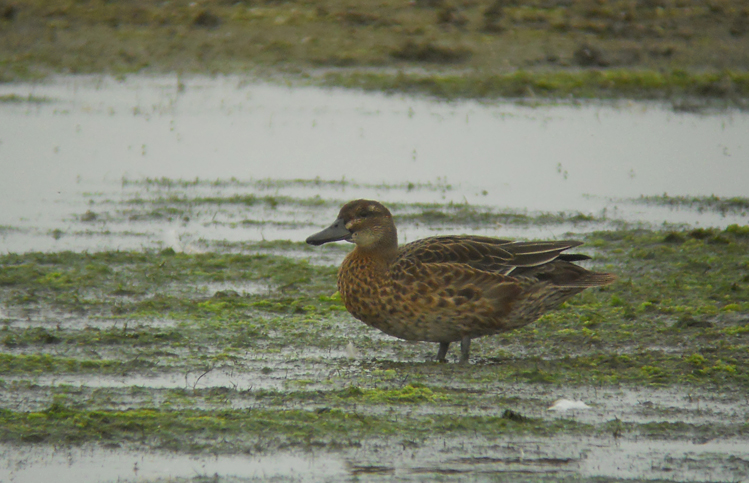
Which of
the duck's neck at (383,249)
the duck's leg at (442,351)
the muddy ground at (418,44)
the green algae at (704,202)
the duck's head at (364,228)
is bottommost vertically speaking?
the duck's leg at (442,351)

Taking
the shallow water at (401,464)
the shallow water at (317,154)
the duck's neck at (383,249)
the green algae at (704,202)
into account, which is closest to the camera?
the shallow water at (401,464)

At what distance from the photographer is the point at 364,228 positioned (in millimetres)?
7512

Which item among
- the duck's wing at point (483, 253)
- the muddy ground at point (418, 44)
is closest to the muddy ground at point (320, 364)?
the duck's wing at point (483, 253)

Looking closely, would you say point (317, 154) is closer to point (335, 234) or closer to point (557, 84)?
point (557, 84)

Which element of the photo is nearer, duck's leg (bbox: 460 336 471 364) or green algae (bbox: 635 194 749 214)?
duck's leg (bbox: 460 336 471 364)

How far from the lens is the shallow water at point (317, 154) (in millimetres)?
11422

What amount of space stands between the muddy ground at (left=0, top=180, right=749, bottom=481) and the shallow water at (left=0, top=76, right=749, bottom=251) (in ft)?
4.85

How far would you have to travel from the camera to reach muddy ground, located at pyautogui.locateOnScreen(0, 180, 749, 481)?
16.6 ft

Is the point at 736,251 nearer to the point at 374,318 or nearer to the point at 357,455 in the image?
the point at 374,318

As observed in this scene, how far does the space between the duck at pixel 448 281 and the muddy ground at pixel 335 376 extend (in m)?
0.27

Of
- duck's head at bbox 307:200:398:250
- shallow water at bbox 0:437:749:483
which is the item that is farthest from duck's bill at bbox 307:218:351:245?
shallow water at bbox 0:437:749:483

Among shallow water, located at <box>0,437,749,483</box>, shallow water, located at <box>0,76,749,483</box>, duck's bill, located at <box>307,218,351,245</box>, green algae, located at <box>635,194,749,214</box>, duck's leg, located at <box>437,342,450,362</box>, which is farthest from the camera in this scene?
green algae, located at <box>635,194,749,214</box>

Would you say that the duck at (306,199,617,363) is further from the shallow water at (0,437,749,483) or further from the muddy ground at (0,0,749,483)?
the shallow water at (0,437,749,483)

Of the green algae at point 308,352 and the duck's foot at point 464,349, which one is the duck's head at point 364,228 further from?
the duck's foot at point 464,349
